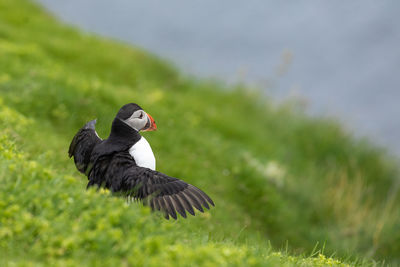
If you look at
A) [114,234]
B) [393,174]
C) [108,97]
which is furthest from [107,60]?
[114,234]

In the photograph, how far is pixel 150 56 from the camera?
15.4 meters

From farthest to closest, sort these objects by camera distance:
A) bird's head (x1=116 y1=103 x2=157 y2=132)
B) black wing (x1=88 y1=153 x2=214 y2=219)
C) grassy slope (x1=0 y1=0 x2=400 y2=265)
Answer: bird's head (x1=116 y1=103 x2=157 y2=132) → black wing (x1=88 y1=153 x2=214 y2=219) → grassy slope (x1=0 y1=0 x2=400 y2=265)

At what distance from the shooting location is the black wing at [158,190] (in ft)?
14.1

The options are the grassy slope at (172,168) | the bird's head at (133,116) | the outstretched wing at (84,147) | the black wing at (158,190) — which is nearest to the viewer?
the grassy slope at (172,168)

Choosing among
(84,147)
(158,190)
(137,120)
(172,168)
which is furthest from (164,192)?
(172,168)

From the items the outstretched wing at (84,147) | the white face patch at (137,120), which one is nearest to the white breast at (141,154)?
the white face patch at (137,120)

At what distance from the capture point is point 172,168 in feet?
27.8

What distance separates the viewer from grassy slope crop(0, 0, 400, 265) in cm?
370

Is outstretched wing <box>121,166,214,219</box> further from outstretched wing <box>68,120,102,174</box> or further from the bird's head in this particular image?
outstretched wing <box>68,120,102,174</box>

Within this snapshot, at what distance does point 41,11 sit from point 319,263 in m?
15.4

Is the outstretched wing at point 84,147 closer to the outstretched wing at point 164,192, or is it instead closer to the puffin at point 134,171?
the puffin at point 134,171

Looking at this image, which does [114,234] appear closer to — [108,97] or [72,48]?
[108,97]

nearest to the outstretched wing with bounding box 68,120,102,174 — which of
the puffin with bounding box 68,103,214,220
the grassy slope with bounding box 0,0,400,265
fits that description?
the puffin with bounding box 68,103,214,220

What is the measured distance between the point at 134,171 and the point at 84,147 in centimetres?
96
